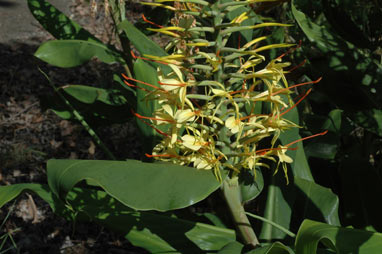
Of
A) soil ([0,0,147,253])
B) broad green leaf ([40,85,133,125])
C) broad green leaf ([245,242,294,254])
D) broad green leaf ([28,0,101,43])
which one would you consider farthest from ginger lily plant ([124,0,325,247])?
broad green leaf ([28,0,101,43])

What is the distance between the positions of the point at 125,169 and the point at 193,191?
193 millimetres

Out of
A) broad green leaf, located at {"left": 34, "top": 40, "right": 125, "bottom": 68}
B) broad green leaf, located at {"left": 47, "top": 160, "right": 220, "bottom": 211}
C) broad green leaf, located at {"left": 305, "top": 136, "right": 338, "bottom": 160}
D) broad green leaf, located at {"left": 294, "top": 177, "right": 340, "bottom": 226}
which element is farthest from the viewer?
broad green leaf, located at {"left": 34, "top": 40, "right": 125, "bottom": 68}

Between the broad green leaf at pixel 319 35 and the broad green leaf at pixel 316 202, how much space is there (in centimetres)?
58

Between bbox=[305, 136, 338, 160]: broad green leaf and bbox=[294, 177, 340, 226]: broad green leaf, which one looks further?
bbox=[305, 136, 338, 160]: broad green leaf

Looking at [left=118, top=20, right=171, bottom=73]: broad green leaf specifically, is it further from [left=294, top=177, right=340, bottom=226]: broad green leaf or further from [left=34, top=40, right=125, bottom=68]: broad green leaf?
[left=294, top=177, right=340, bottom=226]: broad green leaf

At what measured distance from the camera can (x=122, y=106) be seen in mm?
2449

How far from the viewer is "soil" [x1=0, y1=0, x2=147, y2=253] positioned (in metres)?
2.87

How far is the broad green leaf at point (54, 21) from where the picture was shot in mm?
2523

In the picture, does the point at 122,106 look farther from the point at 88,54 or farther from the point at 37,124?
the point at 37,124

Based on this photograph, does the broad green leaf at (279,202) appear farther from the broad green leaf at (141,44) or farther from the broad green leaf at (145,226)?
the broad green leaf at (141,44)

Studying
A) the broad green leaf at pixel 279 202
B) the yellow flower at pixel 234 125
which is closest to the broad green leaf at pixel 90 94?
the broad green leaf at pixel 279 202

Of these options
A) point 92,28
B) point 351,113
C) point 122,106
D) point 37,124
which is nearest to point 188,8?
point 351,113

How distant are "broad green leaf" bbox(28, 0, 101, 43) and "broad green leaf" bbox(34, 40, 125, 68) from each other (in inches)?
7.2

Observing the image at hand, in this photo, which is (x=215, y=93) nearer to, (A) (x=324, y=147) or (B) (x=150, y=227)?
(B) (x=150, y=227)
